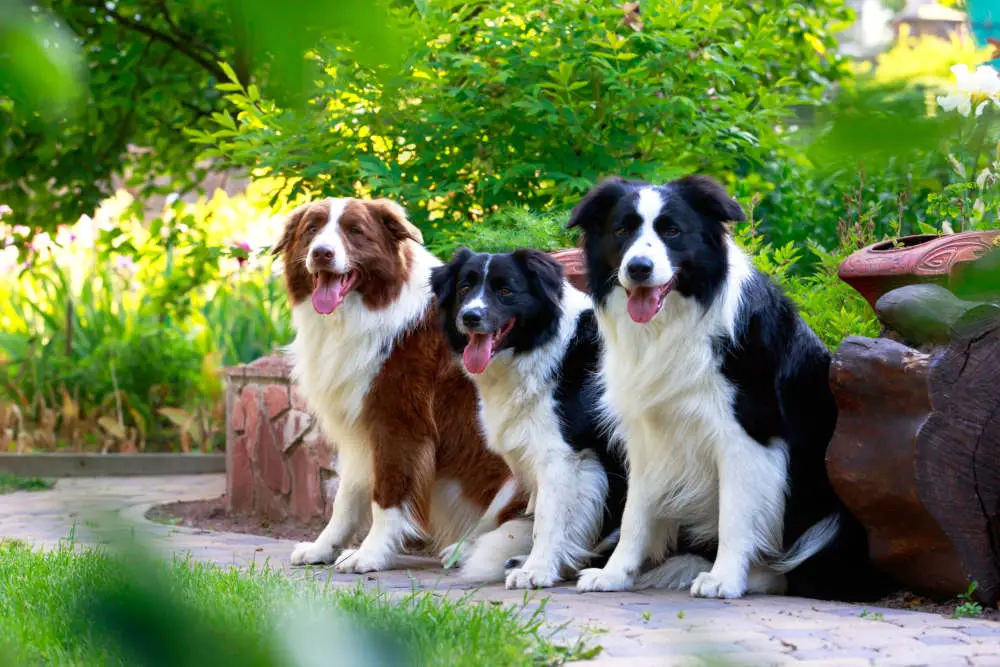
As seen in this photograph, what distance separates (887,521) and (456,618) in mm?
1607

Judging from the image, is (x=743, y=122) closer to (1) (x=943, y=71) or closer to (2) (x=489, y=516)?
(2) (x=489, y=516)

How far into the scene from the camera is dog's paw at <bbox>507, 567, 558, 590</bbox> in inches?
170

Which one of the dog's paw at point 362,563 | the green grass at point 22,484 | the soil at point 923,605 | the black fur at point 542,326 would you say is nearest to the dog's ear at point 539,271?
the black fur at point 542,326

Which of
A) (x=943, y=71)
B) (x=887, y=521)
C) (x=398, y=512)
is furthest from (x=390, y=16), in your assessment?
(x=398, y=512)

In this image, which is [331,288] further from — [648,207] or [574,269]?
[648,207]

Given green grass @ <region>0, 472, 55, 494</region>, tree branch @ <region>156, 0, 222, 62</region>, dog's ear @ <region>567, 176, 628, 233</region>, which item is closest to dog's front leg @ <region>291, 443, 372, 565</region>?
dog's ear @ <region>567, 176, 628, 233</region>

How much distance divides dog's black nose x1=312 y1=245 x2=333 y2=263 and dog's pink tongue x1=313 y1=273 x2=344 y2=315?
13 centimetres

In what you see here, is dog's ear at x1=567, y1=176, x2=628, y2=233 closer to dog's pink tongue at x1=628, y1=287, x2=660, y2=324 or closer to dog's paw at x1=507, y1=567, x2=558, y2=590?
dog's pink tongue at x1=628, y1=287, x2=660, y2=324

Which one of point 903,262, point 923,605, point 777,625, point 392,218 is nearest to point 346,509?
point 392,218

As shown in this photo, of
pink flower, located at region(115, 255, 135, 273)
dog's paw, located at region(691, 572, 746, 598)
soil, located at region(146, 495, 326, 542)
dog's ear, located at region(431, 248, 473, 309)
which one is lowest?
soil, located at region(146, 495, 326, 542)

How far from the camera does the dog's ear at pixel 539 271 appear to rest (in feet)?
15.1

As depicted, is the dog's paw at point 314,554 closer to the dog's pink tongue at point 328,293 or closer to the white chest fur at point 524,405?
the white chest fur at point 524,405

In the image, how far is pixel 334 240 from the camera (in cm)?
493

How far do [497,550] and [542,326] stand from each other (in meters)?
0.86
